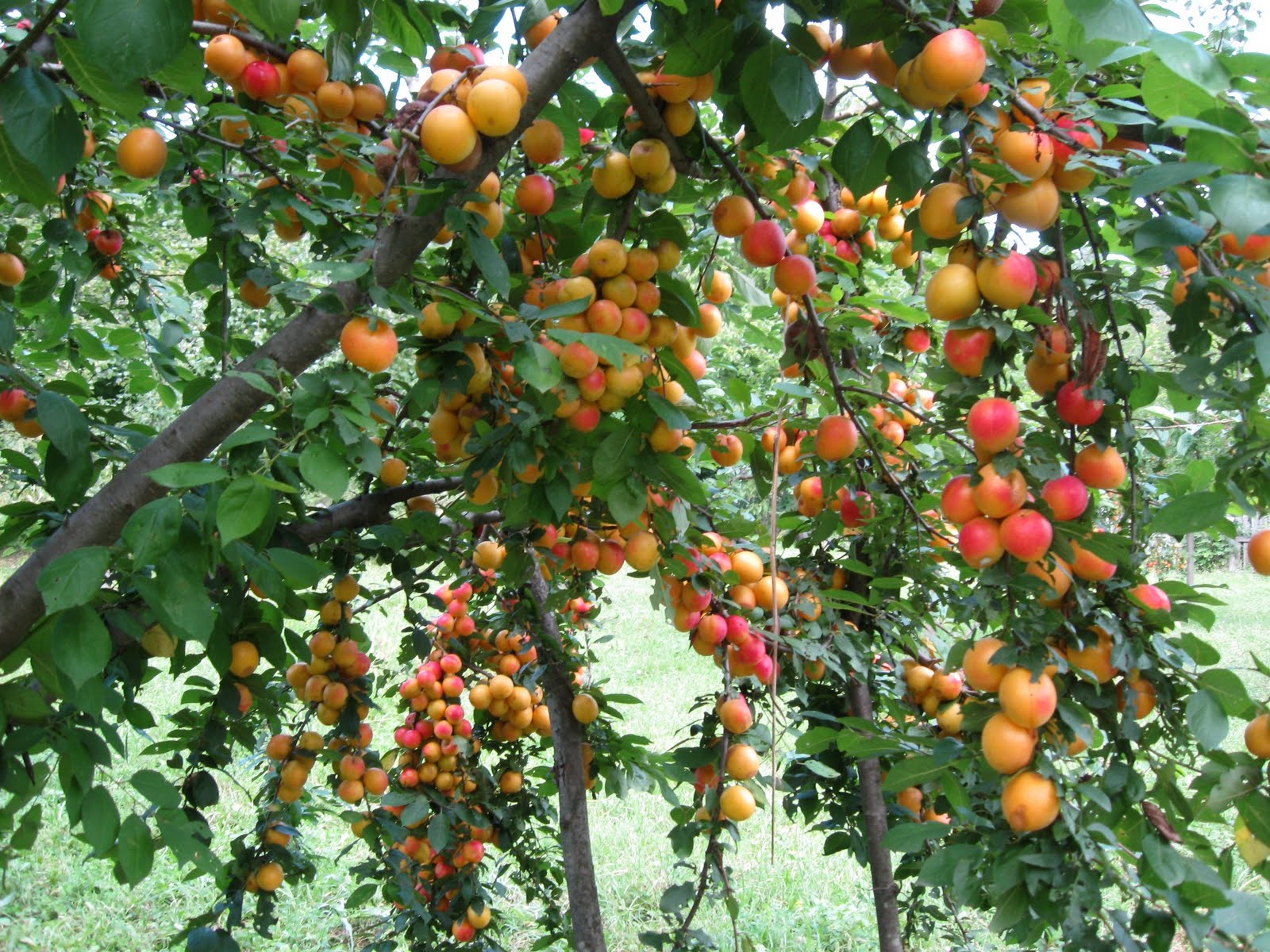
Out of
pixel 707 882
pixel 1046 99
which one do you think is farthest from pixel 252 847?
pixel 1046 99

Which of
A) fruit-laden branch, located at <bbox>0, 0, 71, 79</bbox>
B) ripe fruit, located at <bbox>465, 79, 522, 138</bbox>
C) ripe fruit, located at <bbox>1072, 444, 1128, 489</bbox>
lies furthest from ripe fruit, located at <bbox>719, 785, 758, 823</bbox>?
fruit-laden branch, located at <bbox>0, 0, 71, 79</bbox>

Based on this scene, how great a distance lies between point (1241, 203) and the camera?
2.51 feet

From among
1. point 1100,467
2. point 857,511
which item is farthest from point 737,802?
point 1100,467

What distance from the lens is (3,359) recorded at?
1.34 metres

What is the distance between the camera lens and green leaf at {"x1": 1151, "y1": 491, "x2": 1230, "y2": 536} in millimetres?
1046

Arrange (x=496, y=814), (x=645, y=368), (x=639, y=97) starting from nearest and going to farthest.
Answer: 1. (x=639, y=97)
2. (x=645, y=368)
3. (x=496, y=814)

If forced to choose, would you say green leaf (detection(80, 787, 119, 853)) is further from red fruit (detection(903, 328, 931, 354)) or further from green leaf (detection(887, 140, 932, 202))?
red fruit (detection(903, 328, 931, 354))

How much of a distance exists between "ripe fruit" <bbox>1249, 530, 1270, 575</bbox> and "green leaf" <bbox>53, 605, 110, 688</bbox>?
1.41 meters

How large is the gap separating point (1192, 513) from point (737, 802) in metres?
0.90

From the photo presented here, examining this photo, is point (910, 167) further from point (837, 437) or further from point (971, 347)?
point (837, 437)

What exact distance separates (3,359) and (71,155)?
535 millimetres

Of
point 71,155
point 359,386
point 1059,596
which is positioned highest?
point 71,155

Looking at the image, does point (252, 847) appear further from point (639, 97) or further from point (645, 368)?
point (639, 97)

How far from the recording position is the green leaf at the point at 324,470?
988 mm
